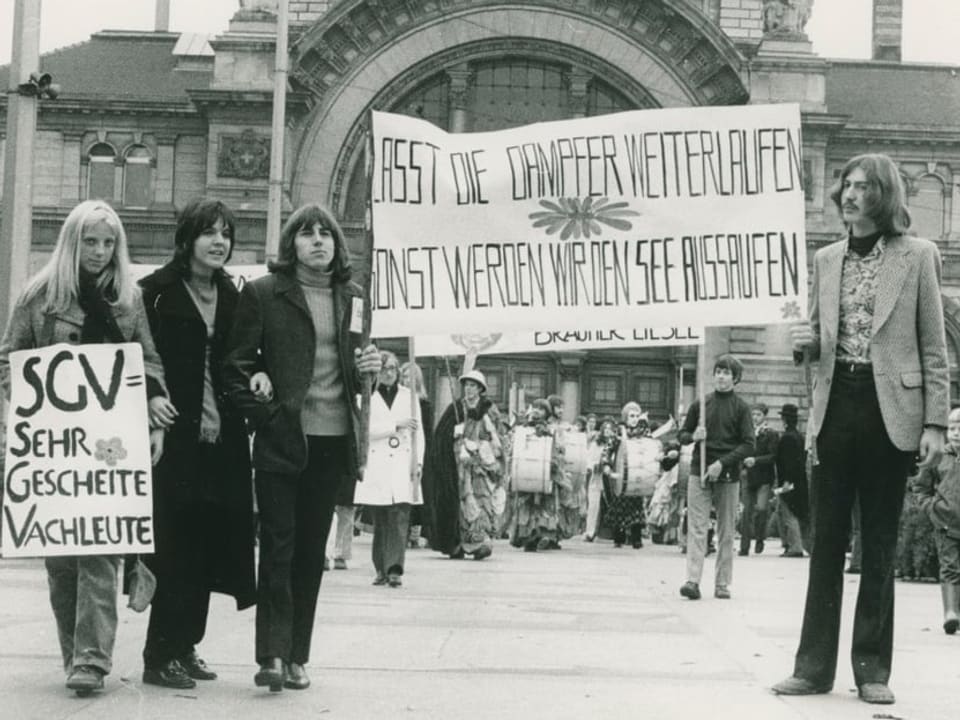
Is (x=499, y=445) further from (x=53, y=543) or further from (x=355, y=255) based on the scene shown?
(x=355, y=255)

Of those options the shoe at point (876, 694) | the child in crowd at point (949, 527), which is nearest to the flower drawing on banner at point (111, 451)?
the shoe at point (876, 694)

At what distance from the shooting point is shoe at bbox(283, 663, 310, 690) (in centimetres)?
754

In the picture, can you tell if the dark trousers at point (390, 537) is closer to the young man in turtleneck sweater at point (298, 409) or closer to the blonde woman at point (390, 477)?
the blonde woman at point (390, 477)

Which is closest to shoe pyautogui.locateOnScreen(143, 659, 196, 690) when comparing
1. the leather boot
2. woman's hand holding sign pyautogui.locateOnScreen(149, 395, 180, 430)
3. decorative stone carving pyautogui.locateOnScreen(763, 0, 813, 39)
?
woman's hand holding sign pyautogui.locateOnScreen(149, 395, 180, 430)

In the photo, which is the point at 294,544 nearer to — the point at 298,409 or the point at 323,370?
the point at 298,409

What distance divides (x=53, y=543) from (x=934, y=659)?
4.85 metres

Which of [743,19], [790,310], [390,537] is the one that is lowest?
[390,537]

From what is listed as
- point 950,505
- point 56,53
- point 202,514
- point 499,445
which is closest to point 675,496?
point 499,445

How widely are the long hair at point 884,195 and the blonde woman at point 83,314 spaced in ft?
9.75

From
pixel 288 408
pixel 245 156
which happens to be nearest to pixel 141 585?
pixel 288 408

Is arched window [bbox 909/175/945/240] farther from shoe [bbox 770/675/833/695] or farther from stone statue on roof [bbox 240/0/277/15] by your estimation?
shoe [bbox 770/675/833/695]

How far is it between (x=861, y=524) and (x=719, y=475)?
276 inches

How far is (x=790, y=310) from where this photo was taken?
33.7ft

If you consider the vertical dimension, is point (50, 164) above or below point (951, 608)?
above
